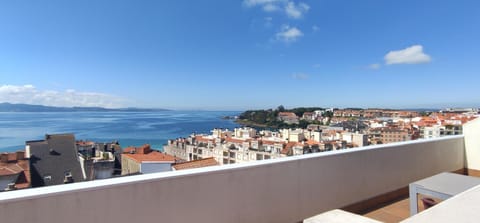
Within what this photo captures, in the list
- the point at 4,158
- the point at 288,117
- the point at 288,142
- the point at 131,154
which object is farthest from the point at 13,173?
the point at 288,117

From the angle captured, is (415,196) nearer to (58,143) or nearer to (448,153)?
(448,153)

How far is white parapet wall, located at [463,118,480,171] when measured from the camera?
139 inches

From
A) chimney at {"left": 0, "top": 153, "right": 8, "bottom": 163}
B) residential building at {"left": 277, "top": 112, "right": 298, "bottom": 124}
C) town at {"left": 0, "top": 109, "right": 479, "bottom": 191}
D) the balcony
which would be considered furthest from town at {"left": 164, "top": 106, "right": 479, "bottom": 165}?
residential building at {"left": 277, "top": 112, "right": 298, "bottom": 124}

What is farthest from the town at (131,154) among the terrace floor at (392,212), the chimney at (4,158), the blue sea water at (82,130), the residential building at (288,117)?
the residential building at (288,117)

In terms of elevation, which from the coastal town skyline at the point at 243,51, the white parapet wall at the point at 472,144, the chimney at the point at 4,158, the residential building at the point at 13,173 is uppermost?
the coastal town skyline at the point at 243,51

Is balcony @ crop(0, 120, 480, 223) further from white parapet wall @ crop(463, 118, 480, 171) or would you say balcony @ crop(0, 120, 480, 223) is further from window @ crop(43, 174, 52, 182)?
window @ crop(43, 174, 52, 182)

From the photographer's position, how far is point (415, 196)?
1838mm

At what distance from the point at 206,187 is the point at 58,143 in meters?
13.1

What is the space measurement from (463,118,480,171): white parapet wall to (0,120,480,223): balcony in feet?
2.72

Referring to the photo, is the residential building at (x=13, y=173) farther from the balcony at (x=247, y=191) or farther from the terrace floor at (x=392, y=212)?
the terrace floor at (x=392, y=212)

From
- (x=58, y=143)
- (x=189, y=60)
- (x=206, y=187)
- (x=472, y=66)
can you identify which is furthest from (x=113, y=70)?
(x=472, y=66)

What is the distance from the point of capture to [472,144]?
11.7ft

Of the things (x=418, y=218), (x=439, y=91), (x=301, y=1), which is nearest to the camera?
(x=418, y=218)

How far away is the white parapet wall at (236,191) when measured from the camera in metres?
1.15
